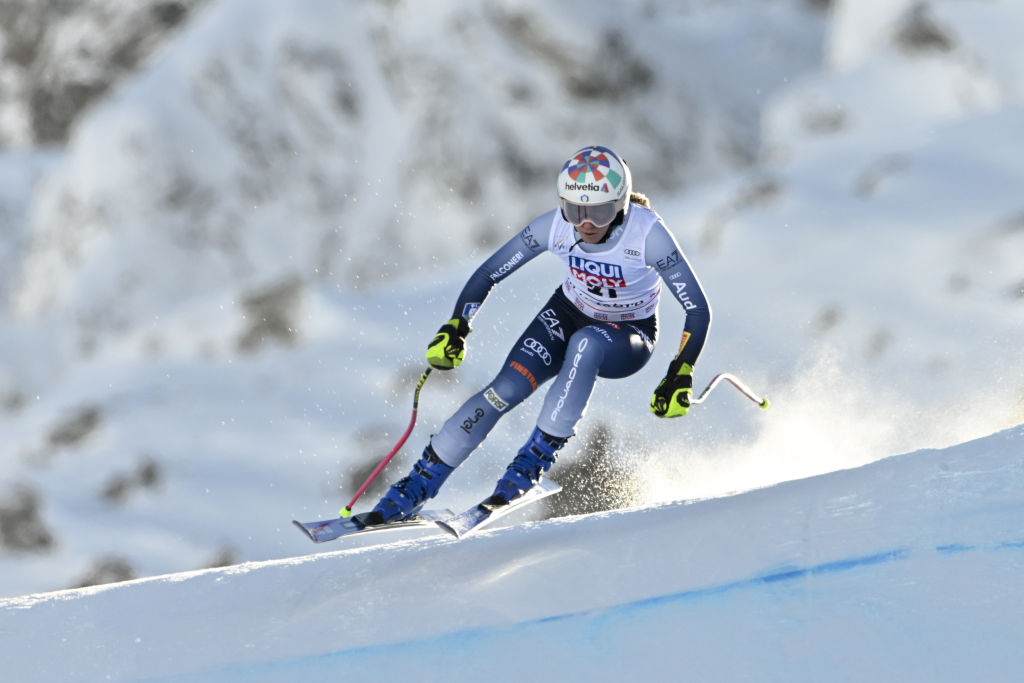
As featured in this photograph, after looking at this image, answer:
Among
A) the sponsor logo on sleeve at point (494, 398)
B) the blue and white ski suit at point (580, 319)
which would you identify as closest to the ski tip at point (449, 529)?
the blue and white ski suit at point (580, 319)

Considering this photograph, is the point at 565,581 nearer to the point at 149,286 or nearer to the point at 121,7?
the point at 149,286

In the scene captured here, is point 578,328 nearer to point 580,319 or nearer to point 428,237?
point 580,319

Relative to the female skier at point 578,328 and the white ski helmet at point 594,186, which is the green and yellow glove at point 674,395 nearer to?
the female skier at point 578,328

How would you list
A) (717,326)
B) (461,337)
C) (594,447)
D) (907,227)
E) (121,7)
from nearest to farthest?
1. (461,337)
2. (594,447)
3. (717,326)
4. (907,227)
5. (121,7)

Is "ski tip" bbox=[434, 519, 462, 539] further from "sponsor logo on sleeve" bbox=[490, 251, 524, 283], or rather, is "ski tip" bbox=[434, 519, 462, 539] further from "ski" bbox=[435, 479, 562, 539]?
"sponsor logo on sleeve" bbox=[490, 251, 524, 283]

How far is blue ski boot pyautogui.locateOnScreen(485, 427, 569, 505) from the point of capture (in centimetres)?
528

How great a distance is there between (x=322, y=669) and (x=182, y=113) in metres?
22.1

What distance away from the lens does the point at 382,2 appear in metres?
24.0

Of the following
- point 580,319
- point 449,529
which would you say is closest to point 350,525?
point 449,529

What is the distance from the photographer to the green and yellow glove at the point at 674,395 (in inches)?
198

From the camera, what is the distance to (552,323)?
18.5 ft

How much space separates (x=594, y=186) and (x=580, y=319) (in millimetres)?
909

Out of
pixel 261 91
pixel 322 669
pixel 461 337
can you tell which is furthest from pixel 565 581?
pixel 261 91

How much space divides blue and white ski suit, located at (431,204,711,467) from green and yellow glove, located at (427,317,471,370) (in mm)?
86
